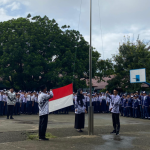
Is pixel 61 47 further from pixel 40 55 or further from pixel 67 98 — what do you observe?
pixel 67 98

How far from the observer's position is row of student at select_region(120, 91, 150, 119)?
60.4 ft

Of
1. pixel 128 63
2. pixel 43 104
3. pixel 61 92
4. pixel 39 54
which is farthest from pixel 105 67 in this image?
pixel 43 104

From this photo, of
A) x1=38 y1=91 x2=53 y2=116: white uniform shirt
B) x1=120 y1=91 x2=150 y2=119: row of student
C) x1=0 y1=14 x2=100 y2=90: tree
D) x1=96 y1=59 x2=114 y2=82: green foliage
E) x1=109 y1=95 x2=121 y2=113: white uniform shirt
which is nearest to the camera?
x1=38 y1=91 x2=53 y2=116: white uniform shirt

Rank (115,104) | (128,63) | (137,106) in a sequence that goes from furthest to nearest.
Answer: (128,63), (137,106), (115,104)

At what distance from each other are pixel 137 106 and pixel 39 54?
12336 millimetres

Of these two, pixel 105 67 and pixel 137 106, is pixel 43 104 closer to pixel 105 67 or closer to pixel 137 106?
pixel 137 106

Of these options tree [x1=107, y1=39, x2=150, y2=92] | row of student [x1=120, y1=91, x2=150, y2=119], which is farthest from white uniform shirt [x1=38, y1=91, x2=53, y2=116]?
tree [x1=107, y1=39, x2=150, y2=92]

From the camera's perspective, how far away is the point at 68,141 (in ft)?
28.5

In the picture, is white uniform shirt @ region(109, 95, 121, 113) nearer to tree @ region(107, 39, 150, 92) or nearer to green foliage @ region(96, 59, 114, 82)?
tree @ region(107, 39, 150, 92)

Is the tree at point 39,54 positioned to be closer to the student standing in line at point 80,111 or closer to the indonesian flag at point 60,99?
the student standing in line at point 80,111

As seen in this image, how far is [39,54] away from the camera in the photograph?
2636 centimetres

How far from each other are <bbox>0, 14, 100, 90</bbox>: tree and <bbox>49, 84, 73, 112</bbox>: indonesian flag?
1470cm

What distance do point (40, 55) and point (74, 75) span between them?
4394mm

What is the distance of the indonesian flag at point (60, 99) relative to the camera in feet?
33.4
